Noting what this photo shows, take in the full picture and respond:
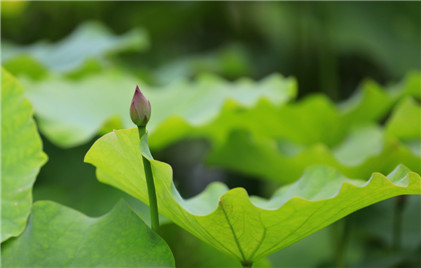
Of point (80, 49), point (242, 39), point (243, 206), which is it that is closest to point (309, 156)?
point (243, 206)

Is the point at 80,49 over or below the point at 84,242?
below

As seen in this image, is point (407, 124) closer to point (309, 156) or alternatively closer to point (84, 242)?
point (309, 156)

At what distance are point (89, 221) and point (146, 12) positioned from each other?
120 centimetres

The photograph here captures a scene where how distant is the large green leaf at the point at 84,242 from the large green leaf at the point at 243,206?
0.10ft

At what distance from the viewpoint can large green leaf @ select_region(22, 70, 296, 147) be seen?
709mm

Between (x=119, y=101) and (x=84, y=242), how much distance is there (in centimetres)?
48

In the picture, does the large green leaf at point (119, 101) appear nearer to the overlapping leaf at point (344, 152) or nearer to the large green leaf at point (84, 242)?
the overlapping leaf at point (344, 152)

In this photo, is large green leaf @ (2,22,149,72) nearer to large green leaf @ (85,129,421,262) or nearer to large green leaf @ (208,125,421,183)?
large green leaf @ (208,125,421,183)

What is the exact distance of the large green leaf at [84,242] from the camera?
41cm

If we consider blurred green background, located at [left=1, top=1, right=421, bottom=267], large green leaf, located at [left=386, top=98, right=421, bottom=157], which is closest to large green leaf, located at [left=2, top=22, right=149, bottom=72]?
blurred green background, located at [left=1, top=1, right=421, bottom=267]

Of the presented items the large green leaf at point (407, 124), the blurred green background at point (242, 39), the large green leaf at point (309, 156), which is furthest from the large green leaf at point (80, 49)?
the large green leaf at point (407, 124)

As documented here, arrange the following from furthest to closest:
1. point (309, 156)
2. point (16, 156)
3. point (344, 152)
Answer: point (344, 152)
point (309, 156)
point (16, 156)

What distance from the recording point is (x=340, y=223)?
85cm

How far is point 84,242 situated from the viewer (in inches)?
17.3
